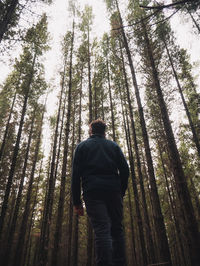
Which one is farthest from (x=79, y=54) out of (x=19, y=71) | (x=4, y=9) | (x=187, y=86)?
(x=187, y=86)

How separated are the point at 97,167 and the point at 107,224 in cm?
61

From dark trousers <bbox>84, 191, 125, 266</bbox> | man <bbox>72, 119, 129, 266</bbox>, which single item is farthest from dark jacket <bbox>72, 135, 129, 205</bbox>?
dark trousers <bbox>84, 191, 125, 266</bbox>

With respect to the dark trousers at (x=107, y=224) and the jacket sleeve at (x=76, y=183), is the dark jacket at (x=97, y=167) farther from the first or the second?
the dark trousers at (x=107, y=224)

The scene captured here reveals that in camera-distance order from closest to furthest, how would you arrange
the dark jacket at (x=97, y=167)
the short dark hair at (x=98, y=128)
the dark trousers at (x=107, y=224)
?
the dark trousers at (x=107, y=224)
the dark jacket at (x=97, y=167)
the short dark hair at (x=98, y=128)

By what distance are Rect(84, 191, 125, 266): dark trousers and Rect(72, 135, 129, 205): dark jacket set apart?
0.10 m

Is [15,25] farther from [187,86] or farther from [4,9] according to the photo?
[187,86]

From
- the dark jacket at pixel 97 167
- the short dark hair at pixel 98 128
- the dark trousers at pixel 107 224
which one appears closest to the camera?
the dark trousers at pixel 107 224

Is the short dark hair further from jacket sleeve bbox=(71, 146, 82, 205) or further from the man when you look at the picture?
jacket sleeve bbox=(71, 146, 82, 205)

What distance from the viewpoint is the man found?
1.64 meters

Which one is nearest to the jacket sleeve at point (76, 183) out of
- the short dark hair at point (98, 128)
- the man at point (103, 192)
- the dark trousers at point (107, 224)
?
the man at point (103, 192)

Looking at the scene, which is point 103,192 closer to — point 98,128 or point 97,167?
point 97,167

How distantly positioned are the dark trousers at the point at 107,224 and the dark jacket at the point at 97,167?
100 millimetres

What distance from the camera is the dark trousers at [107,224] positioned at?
1.57 m

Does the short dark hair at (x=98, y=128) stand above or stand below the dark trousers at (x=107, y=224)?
above
